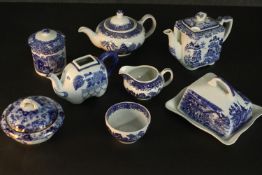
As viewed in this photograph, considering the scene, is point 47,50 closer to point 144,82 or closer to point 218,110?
point 144,82

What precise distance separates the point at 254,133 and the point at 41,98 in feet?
1.55

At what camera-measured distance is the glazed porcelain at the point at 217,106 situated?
920 millimetres

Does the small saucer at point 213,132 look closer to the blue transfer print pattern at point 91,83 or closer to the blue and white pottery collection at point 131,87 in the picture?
the blue and white pottery collection at point 131,87

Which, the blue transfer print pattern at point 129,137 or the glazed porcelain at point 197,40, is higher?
the glazed porcelain at point 197,40

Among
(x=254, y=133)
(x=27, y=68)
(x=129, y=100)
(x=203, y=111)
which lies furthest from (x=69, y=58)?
(x=254, y=133)

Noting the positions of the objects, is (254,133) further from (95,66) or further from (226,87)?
(95,66)

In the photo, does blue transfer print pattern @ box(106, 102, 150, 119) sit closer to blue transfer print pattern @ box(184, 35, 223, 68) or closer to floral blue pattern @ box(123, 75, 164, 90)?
floral blue pattern @ box(123, 75, 164, 90)

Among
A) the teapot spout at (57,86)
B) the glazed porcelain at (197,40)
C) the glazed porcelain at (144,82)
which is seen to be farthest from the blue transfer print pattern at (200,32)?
the teapot spout at (57,86)

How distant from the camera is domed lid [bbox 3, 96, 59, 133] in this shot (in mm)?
861

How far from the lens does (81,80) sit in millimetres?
970

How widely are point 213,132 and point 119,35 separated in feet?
1.17

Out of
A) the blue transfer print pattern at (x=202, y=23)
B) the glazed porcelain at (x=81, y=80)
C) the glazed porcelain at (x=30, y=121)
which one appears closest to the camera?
the glazed porcelain at (x=30, y=121)

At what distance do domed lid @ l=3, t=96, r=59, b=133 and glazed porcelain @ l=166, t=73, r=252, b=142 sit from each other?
1.00 ft

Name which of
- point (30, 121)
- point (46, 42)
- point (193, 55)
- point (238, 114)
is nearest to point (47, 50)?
Answer: point (46, 42)
